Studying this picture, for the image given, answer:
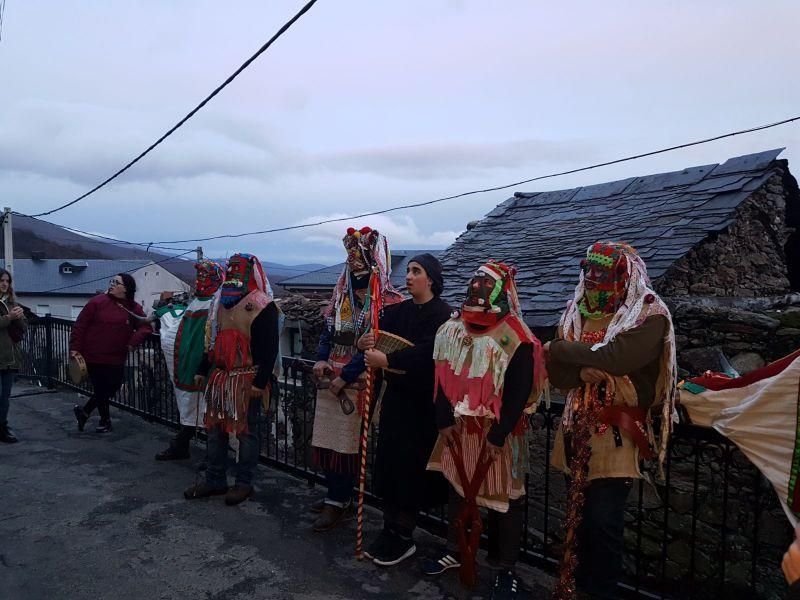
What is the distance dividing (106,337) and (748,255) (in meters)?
9.65

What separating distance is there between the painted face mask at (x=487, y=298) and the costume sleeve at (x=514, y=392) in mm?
216

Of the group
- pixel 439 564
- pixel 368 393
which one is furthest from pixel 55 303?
pixel 439 564

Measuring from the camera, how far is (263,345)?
409 cm

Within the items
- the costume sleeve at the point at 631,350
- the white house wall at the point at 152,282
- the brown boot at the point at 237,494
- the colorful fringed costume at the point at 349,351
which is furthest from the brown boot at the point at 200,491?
the white house wall at the point at 152,282

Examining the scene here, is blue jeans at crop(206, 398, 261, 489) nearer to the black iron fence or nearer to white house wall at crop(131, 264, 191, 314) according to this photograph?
the black iron fence

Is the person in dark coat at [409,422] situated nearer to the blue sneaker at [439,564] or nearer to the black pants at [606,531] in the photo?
A: the blue sneaker at [439,564]

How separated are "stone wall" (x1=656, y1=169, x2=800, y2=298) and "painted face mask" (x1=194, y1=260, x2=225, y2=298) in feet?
19.2

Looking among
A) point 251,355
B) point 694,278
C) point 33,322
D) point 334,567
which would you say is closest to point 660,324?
point 334,567

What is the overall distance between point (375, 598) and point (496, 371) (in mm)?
1386

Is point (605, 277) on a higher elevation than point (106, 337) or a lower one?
higher

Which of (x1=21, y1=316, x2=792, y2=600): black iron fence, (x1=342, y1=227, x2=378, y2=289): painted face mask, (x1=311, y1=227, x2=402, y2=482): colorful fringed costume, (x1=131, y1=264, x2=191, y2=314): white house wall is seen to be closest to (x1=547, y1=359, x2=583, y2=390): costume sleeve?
(x1=311, y1=227, x2=402, y2=482): colorful fringed costume

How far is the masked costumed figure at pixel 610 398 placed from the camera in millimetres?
2494

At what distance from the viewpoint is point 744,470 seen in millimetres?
5988

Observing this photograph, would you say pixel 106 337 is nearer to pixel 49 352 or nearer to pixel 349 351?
pixel 49 352
